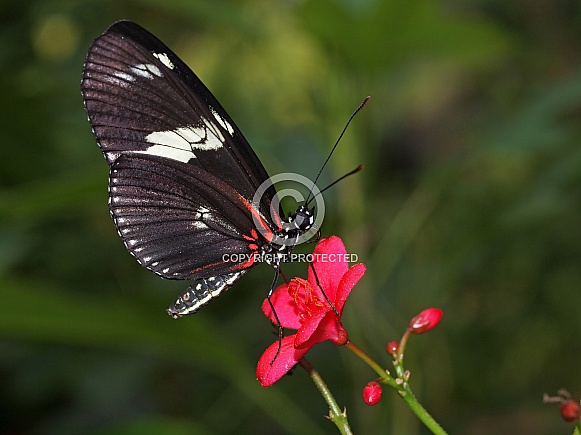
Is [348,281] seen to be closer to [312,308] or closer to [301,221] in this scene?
[312,308]

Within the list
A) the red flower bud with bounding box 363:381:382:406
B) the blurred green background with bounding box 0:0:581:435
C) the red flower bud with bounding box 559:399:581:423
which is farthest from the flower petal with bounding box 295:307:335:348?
the blurred green background with bounding box 0:0:581:435

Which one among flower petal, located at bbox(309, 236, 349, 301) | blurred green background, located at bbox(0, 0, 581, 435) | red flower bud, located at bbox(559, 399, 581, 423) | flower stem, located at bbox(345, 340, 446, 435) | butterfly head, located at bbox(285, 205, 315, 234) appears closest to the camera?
red flower bud, located at bbox(559, 399, 581, 423)

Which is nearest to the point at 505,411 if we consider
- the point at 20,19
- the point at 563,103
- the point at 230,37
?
the point at 563,103

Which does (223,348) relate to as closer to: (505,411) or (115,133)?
(115,133)

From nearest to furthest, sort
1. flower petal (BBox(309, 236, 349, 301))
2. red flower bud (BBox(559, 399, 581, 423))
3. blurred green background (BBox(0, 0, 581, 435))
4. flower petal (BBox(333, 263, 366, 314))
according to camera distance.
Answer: red flower bud (BBox(559, 399, 581, 423))
flower petal (BBox(333, 263, 366, 314))
flower petal (BBox(309, 236, 349, 301))
blurred green background (BBox(0, 0, 581, 435))

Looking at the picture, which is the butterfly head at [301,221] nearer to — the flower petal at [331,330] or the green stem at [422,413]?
the flower petal at [331,330]

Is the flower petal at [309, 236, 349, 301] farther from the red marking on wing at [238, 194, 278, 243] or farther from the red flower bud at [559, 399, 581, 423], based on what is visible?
the red flower bud at [559, 399, 581, 423]

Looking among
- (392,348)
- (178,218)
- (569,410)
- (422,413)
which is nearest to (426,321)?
(392,348)

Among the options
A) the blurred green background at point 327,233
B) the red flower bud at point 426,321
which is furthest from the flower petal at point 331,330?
the blurred green background at point 327,233
